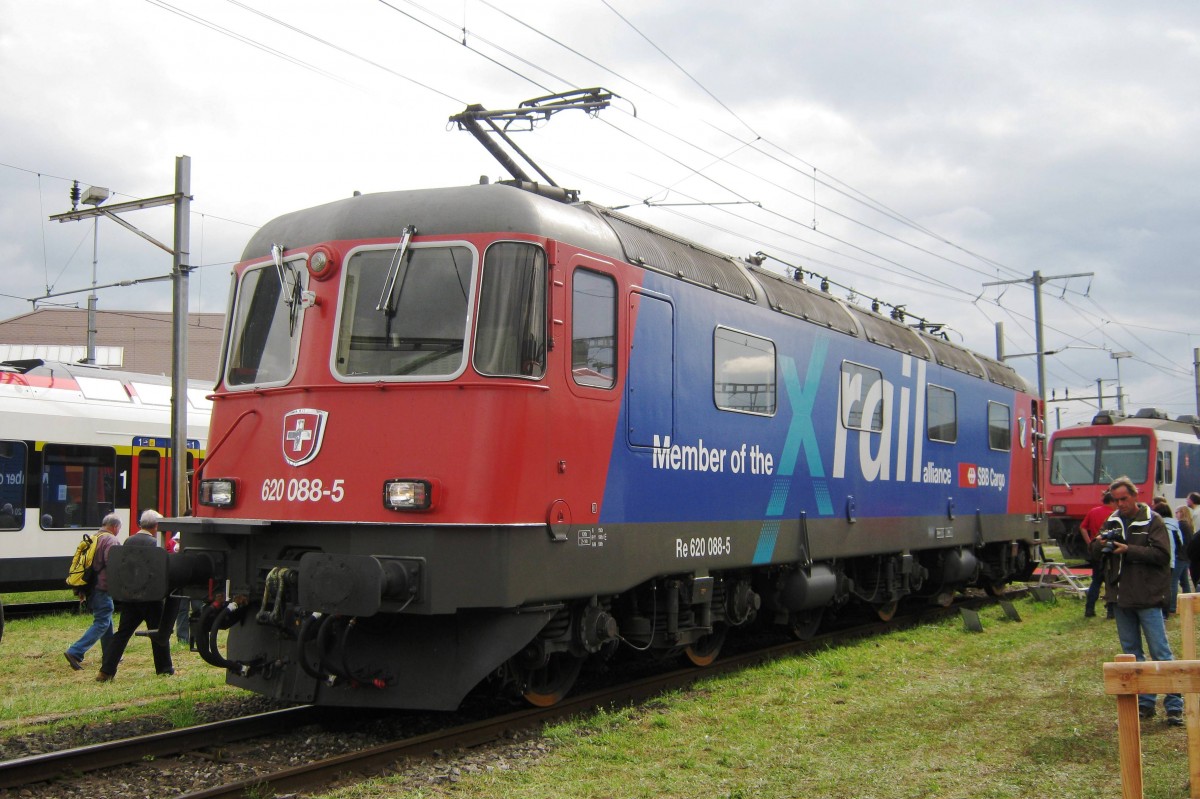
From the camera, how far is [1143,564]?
8188mm

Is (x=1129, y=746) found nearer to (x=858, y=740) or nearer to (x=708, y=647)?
(x=858, y=740)

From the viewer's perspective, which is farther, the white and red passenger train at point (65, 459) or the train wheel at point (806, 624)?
the white and red passenger train at point (65, 459)

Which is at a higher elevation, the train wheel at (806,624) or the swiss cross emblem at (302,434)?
the swiss cross emblem at (302,434)

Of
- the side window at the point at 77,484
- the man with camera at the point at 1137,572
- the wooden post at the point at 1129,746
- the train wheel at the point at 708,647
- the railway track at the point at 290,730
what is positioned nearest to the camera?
the wooden post at the point at 1129,746

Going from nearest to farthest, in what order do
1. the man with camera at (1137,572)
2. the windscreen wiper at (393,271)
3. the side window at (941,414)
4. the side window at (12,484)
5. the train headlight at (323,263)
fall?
1. the windscreen wiper at (393,271)
2. the train headlight at (323,263)
3. the man with camera at (1137,572)
4. the side window at (941,414)
5. the side window at (12,484)

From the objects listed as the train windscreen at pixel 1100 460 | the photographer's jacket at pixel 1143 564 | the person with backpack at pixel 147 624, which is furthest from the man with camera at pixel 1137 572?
the train windscreen at pixel 1100 460

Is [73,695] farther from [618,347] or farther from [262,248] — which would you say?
[618,347]

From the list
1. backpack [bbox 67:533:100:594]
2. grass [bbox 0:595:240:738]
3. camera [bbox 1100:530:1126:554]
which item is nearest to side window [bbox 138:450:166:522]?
grass [bbox 0:595:240:738]

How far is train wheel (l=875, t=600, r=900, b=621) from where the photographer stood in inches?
543

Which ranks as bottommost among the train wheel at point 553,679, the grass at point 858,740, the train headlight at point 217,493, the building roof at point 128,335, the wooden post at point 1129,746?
the grass at point 858,740

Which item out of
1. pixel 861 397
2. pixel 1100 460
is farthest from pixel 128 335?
pixel 861 397

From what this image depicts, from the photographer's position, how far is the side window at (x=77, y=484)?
606 inches

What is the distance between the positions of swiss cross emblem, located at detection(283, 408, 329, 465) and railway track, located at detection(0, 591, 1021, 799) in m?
1.82

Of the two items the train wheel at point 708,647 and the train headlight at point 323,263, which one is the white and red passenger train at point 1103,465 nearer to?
the train wheel at point 708,647
